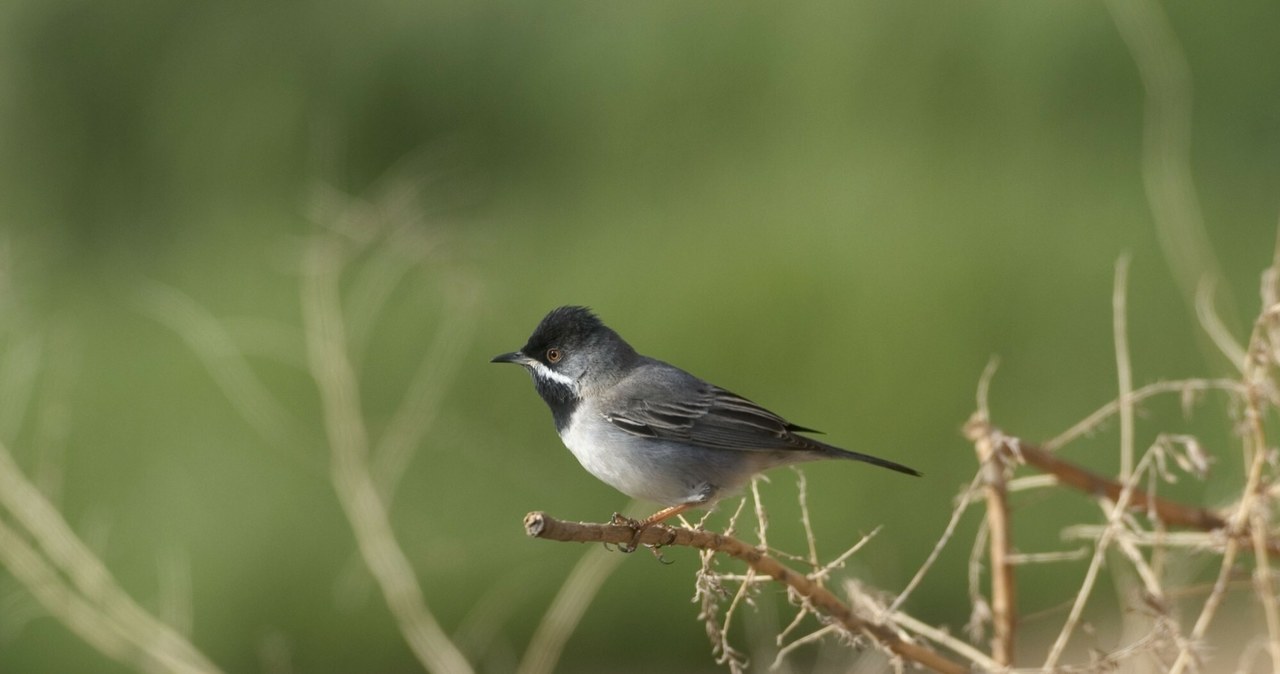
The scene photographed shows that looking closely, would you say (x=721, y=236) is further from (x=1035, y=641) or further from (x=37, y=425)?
(x=37, y=425)

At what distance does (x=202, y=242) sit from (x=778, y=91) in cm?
309

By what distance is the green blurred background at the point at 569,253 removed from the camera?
6.22 m

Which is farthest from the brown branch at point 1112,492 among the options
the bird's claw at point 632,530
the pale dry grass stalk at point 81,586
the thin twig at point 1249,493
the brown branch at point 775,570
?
the pale dry grass stalk at point 81,586

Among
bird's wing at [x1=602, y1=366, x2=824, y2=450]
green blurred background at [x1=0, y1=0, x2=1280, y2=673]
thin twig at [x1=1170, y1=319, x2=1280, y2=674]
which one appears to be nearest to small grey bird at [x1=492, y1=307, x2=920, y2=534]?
bird's wing at [x1=602, y1=366, x2=824, y2=450]

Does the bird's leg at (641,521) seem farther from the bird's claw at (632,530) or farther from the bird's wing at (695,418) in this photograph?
the bird's wing at (695,418)

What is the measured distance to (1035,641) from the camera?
668cm

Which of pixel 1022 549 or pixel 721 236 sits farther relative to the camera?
pixel 721 236

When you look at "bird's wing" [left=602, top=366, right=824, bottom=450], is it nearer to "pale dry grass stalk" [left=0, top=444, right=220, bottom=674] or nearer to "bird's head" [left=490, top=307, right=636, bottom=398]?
"bird's head" [left=490, top=307, right=636, bottom=398]

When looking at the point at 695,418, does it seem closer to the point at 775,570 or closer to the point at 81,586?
the point at 775,570

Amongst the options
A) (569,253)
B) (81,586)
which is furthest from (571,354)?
(569,253)

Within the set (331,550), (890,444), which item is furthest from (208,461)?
(890,444)

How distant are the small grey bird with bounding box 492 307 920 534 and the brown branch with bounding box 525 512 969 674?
0.66 meters

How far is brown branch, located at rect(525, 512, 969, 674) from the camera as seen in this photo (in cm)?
223

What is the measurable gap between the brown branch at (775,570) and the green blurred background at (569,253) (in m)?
2.95
